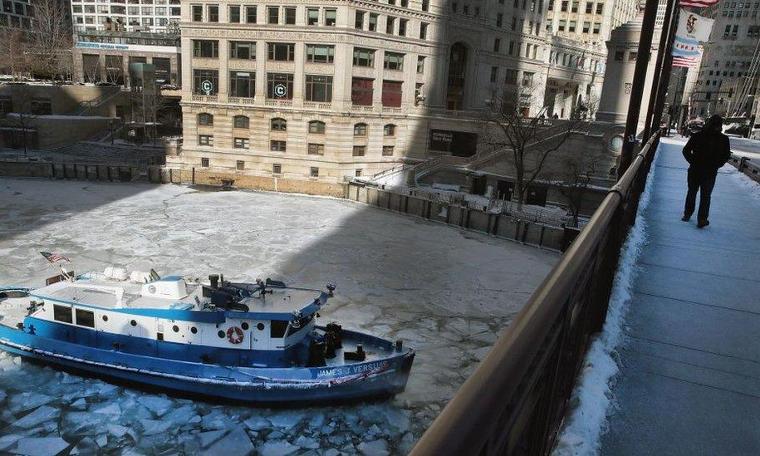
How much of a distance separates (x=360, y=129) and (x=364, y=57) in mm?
7354

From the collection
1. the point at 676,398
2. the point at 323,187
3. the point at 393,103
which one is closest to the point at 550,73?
the point at 393,103

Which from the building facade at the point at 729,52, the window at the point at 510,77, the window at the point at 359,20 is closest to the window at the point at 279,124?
the window at the point at 359,20

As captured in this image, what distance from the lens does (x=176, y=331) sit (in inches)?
711

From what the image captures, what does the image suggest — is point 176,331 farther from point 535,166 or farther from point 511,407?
point 535,166

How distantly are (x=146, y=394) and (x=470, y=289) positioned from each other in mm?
16149

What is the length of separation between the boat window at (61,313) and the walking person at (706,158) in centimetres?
1956

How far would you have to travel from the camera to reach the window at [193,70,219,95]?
184 feet

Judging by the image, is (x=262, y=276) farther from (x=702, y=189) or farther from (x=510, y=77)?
(x=510, y=77)

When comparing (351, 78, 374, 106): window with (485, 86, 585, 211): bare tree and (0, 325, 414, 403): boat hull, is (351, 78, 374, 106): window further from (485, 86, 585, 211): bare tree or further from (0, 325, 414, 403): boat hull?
(0, 325, 414, 403): boat hull

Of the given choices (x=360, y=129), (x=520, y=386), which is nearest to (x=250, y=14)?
(x=360, y=129)

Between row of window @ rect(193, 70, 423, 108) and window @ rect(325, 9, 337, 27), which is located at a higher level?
window @ rect(325, 9, 337, 27)

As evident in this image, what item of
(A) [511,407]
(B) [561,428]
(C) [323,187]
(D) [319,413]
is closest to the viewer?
(A) [511,407]

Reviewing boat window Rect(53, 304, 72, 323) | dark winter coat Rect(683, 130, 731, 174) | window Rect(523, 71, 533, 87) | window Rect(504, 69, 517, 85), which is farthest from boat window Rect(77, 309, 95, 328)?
window Rect(523, 71, 533, 87)

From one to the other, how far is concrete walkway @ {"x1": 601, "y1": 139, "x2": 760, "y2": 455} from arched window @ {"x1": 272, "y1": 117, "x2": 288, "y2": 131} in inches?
1887
